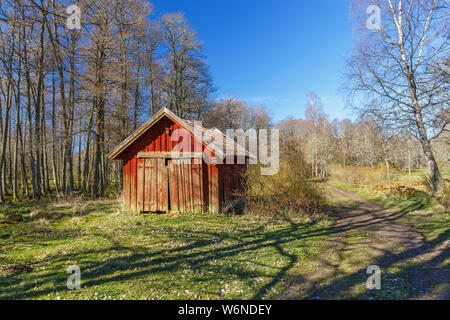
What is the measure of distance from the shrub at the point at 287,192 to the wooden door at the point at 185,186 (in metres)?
2.57

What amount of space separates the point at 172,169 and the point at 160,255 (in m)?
6.07

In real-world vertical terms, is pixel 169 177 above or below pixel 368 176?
above

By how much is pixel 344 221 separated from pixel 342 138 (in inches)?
1183

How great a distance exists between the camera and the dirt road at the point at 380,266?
4.24 metres

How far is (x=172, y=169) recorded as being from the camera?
39.4 ft

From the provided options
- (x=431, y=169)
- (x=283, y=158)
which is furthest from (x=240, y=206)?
(x=431, y=169)

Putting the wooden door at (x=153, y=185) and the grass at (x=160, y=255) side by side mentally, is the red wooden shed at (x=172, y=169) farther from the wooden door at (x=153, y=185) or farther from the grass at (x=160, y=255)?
the grass at (x=160, y=255)

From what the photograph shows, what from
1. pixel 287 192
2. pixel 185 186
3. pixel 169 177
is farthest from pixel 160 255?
pixel 287 192

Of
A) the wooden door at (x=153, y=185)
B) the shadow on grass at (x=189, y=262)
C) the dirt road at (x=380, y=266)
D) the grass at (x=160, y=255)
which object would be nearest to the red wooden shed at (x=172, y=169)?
the wooden door at (x=153, y=185)

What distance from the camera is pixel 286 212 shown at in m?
11.0

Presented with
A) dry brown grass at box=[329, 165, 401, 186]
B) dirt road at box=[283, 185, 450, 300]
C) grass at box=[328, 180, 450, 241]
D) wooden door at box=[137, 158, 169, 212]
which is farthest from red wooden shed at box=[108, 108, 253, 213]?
dry brown grass at box=[329, 165, 401, 186]

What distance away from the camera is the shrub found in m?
10.9

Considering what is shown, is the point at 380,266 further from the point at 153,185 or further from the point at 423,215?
the point at 153,185
